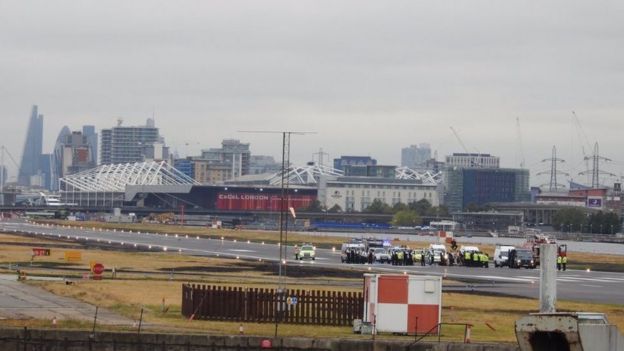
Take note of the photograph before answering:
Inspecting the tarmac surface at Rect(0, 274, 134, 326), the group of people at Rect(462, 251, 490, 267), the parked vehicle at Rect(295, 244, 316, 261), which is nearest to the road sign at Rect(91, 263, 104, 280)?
the tarmac surface at Rect(0, 274, 134, 326)

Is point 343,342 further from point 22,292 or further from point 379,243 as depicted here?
point 379,243

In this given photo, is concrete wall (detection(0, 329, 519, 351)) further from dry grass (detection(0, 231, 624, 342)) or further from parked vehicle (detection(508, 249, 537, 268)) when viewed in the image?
parked vehicle (detection(508, 249, 537, 268))

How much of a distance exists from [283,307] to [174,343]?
421 inches

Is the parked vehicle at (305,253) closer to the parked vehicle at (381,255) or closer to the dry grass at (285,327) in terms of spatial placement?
the parked vehicle at (381,255)

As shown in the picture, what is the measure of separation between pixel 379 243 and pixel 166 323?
87.3 metres

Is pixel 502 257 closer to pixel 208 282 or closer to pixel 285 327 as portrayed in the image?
pixel 208 282

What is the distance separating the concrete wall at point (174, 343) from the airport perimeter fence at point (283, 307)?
917 centimetres

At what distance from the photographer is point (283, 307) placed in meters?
47.2

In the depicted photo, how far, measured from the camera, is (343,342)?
37031 millimetres

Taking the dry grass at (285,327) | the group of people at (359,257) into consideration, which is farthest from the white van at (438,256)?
the dry grass at (285,327)

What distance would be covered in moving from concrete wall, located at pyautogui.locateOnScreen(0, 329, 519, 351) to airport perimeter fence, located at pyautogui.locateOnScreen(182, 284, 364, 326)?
30.1ft

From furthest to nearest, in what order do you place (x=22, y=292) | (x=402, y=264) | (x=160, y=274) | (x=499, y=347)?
(x=402, y=264), (x=160, y=274), (x=22, y=292), (x=499, y=347)

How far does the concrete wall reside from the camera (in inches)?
1442

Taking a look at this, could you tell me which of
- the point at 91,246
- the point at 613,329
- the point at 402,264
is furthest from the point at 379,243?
the point at 613,329
